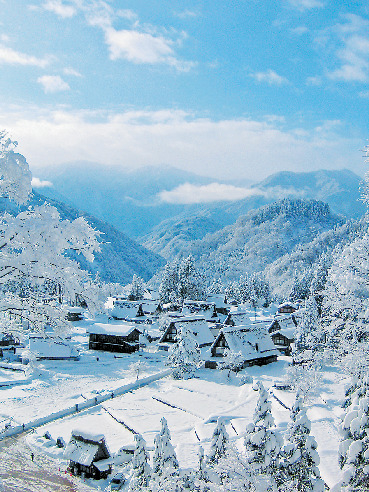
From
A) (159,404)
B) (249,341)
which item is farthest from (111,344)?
(159,404)

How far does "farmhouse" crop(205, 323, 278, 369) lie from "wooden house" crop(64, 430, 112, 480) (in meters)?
21.6

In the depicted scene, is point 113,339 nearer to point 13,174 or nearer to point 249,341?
point 249,341

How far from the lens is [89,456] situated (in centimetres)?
2347

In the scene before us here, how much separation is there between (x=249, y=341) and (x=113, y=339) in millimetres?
22685

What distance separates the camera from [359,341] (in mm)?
14094

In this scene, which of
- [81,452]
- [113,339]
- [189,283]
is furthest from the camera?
[189,283]

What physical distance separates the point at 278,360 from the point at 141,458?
35155 mm

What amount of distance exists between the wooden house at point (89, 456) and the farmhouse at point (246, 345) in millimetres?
21648

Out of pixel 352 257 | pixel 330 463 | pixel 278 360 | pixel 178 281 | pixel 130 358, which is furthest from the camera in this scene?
pixel 178 281

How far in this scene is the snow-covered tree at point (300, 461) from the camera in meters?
11.7

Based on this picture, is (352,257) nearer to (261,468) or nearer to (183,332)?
(261,468)

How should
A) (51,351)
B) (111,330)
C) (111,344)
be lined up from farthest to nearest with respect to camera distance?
(111,330)
(111,344)
(51,351)

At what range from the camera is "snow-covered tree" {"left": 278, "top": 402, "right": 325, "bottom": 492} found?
11.7m

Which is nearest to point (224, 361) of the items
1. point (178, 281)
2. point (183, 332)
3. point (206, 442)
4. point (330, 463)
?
point (183, 332)
